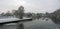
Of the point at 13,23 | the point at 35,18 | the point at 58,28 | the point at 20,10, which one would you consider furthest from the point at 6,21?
the point at 58,28

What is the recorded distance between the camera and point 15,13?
2992mm

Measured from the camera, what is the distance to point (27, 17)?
3.08 m

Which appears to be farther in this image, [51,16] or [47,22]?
[47,22]

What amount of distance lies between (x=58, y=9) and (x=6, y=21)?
2.11 meters

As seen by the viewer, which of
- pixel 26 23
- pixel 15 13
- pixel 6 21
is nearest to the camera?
pixel 6 21

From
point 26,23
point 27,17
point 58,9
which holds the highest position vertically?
point 58,9

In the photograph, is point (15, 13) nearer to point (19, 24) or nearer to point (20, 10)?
point (20, 10)

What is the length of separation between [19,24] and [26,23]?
0.28 metres

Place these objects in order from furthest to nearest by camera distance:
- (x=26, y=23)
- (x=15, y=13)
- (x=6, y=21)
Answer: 1. (x=26, y=23)
2. (x=15, y=13)
3. (x=6, y=21)

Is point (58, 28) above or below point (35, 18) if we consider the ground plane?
below

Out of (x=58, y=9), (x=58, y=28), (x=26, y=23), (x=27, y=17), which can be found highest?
(x=58, y=9)

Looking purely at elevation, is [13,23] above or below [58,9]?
below

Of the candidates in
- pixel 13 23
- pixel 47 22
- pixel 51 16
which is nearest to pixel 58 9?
pixel 51 16

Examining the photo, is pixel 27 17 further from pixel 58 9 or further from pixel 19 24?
pixel 58 9
